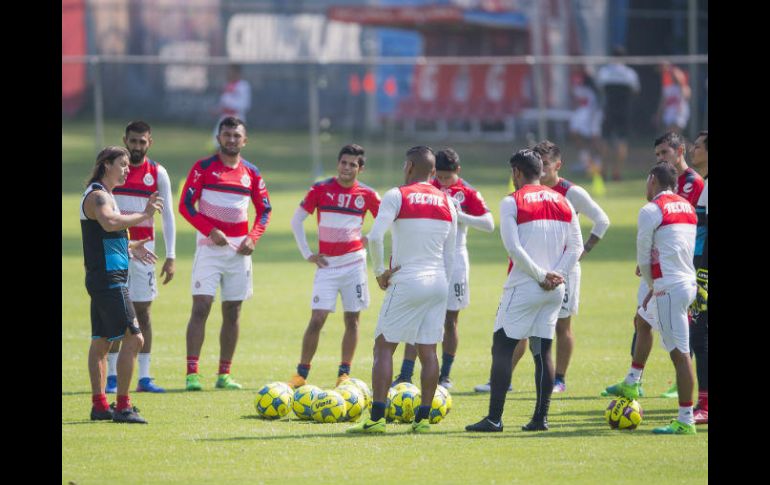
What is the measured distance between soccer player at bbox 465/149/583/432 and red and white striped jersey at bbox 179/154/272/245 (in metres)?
3.33

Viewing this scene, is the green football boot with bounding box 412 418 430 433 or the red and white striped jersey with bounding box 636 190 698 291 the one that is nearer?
the green football boot with bounding box 412 418 430 433

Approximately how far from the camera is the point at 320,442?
9734 millimetres

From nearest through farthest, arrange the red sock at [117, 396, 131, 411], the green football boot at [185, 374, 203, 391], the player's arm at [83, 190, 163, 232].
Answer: the player's arm at [83, 190, 163, 232] < the red sock at [117, 396, 131, 411] < the green football boot at [185, 374, 203, 391]

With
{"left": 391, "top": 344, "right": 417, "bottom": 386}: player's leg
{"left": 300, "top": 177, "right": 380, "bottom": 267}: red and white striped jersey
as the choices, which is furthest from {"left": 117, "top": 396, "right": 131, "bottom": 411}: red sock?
{"left": 300, "top": 177, "right": 380, "bottom": 267}: red and white striped jersey

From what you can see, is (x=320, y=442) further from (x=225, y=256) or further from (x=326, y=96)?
(x=326, y=96)

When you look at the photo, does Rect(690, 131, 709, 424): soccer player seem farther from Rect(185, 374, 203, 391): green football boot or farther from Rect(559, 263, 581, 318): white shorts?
Rect(185, 374, 203, 391): green football boot

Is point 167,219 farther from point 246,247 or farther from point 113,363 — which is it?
point 113,363

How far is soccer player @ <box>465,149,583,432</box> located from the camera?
10031 millimetres

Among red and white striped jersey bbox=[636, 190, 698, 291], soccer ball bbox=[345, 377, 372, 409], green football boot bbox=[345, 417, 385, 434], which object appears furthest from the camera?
soccer ball bbox=[345, 377, 372, 409]
